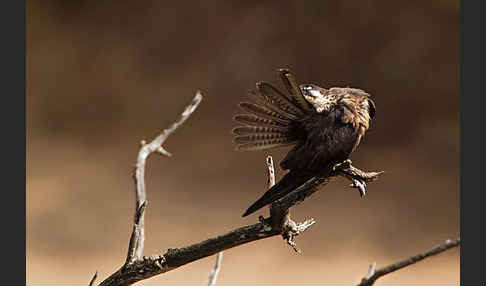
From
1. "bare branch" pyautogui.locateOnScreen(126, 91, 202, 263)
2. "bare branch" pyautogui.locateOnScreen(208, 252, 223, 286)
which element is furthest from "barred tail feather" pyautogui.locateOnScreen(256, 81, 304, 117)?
"bare branch" pyautogui.locateOnScreen(208, 252, 223, 286)

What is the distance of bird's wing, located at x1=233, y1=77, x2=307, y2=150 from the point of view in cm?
130

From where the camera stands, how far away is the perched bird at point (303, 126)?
1.23 meters

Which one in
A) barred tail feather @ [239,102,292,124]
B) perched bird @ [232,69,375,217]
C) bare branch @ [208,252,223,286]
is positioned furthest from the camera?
bare branch @ [208,252,223,286]

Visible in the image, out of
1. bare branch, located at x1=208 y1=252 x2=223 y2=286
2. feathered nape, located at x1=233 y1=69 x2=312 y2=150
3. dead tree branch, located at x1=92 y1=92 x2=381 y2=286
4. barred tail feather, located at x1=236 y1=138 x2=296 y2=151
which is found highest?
feathered nape, located at x1=233 y1=69 x2=312 y2=150

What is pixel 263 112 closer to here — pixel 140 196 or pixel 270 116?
pixel 270 116

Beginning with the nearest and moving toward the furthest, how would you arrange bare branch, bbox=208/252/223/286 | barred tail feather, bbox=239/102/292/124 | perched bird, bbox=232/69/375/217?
perched bird, bbox=232/69/375/217
barred tail feather, bbox=239/102/292/124
bare branch, bbox=208/252/223/286

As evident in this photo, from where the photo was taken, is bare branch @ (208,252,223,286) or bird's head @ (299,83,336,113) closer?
bird's head @ (299,83,336,113)

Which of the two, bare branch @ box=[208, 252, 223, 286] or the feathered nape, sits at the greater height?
the feathered nape

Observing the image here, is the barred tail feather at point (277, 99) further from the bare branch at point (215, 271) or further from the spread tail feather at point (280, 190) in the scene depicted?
the bare branch at point (215, 271)

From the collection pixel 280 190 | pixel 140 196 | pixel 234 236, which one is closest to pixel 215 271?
pixel 140 196

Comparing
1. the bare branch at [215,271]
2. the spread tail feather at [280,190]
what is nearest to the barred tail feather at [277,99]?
the spread tail feather at [280,190]

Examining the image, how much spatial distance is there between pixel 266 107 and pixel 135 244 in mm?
490

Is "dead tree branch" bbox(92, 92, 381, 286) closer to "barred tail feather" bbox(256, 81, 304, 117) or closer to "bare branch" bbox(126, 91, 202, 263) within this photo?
"bare branch" bbox(126, 91, 202, 263)

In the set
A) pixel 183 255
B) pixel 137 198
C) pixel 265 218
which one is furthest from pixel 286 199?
pixel 137 198
